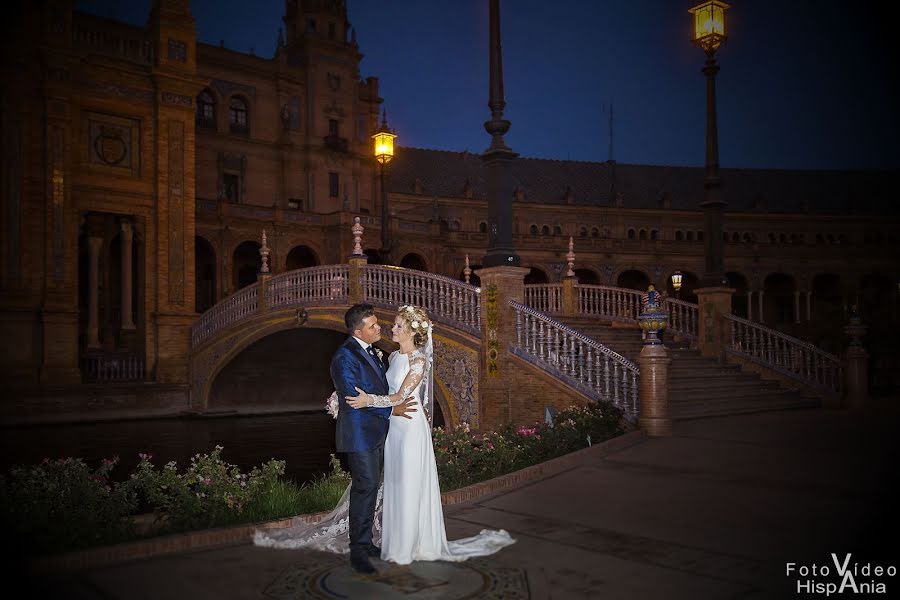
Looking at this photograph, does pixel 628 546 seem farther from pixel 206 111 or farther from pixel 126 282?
pixel 206 111

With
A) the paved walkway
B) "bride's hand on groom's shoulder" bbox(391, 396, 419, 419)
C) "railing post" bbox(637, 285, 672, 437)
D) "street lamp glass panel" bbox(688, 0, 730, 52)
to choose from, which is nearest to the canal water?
"railing post" bbox(637, 285, 672, 437)

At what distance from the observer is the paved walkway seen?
464 cm

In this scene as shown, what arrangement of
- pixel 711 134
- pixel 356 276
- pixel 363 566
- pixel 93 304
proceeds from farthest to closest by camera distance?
pixel 93 304 → pixel 356 276 → pixel 711 134 → pixel 363 566

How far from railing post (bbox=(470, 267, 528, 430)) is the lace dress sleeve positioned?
756 centimetres

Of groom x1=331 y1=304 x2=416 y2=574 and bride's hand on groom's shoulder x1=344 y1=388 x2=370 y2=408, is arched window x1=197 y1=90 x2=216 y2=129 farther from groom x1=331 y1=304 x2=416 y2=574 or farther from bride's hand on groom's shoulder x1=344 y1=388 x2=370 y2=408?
bride's hand on groom's shoulder x1=344 y1=388 x2=370 y2=408

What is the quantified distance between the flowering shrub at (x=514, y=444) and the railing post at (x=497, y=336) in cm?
210

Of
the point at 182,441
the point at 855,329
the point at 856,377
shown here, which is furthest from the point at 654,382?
the point at 182,441

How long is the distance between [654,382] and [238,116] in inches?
1358

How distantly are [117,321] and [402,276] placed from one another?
19.9m

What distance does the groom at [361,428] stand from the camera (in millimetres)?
4996

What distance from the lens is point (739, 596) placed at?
439 centimetres

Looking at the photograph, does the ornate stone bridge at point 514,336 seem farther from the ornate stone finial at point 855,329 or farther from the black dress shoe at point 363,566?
the black dress shoe at point 363,566

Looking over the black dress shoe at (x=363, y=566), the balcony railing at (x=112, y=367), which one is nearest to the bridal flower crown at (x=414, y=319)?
the black dress shoe at (x=363, y=566)

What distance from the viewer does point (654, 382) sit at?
10812 millimetres
